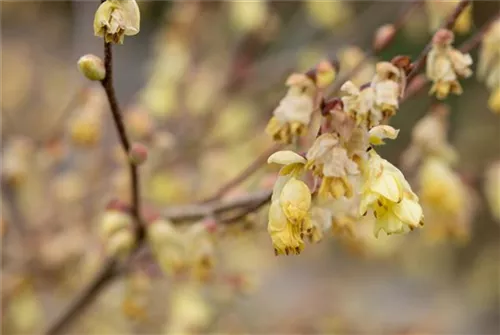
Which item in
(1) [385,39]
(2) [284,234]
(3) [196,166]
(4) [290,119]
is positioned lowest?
(2) [284,234]

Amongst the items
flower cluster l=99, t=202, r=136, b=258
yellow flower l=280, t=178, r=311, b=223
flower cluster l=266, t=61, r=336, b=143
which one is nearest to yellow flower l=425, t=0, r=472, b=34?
flower cluster l=266, t=61, r=336, b=143

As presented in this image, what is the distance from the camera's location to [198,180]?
1.66 metres

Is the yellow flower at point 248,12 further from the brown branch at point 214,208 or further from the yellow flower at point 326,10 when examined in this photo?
the brown branch at point 214,208

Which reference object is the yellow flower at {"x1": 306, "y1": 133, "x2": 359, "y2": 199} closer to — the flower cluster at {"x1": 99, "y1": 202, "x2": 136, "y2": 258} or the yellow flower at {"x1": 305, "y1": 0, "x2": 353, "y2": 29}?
the flower cluster at {"x1": 99, "y1": 202, "x2": 136, "y2": 258}

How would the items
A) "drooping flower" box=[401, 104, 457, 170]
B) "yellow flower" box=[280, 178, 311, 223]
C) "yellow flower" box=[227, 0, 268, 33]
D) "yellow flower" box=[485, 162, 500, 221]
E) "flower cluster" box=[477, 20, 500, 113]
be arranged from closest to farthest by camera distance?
"yellow flower" box=[280, 178, 311, 223]
"flower cluster" box=[477, 20, 500, 113]
"drooping flower" box=[401, 104, 457, 170]
"yellow flower" box=[485, 162, 500, 221]
"yellow flower" box=[227, 0, 268, 33]

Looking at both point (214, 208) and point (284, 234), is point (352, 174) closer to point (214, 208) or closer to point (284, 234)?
point (284, 234)

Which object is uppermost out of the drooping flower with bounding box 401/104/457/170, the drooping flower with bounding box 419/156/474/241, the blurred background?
the blurred background

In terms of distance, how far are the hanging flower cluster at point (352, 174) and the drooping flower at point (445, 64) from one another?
0.10m

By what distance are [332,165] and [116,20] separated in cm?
24

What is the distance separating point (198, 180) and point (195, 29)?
0.36m

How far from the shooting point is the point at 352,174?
64cm

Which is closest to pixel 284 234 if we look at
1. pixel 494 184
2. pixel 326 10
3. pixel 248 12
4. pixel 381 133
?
pixel 381 133

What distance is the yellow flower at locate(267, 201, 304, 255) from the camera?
0.63 metres

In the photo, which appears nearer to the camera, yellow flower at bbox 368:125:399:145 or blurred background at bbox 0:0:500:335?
yellow flower at bbox 368:125:399:145
